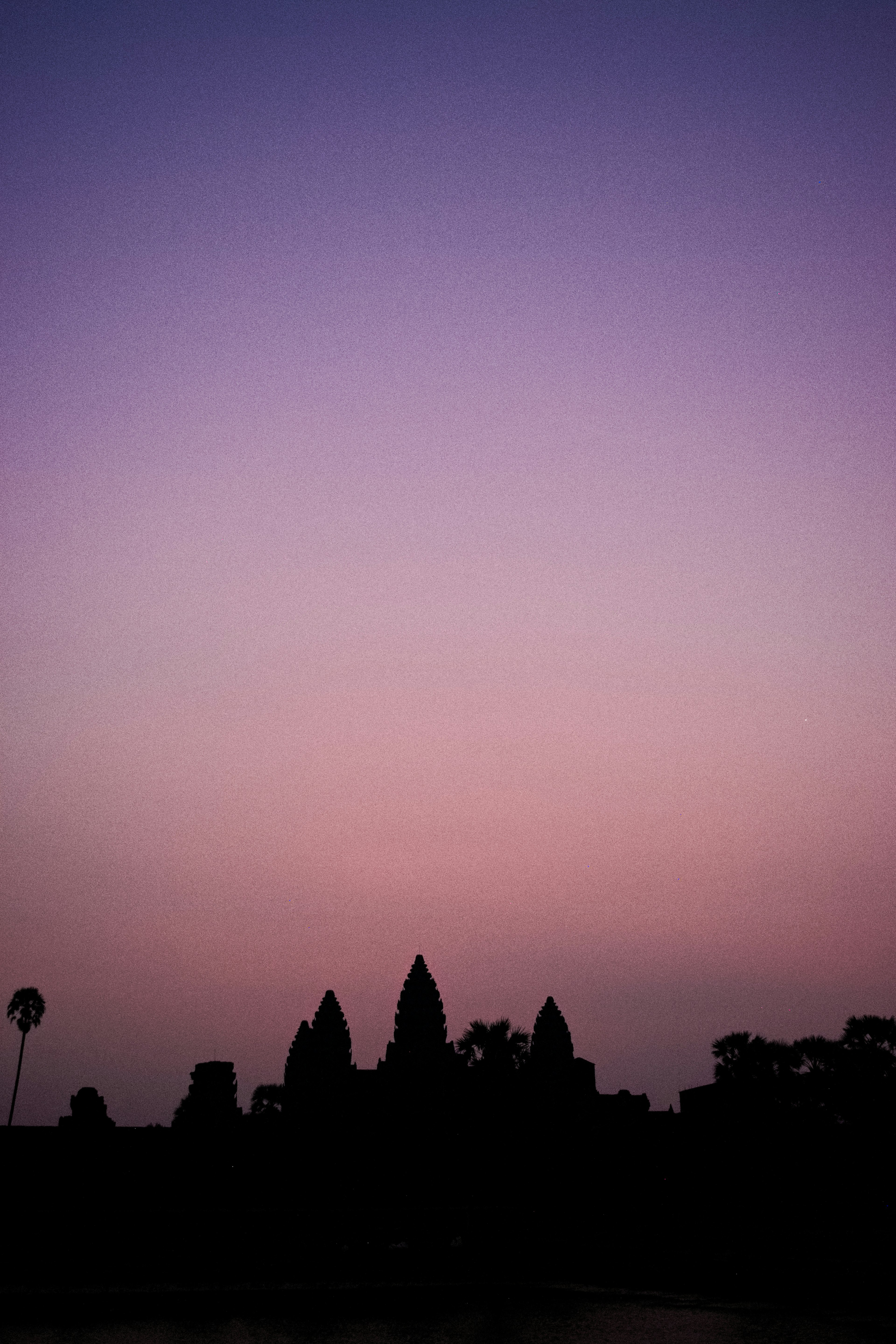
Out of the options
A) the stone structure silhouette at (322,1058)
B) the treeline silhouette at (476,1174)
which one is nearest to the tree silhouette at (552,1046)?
the treeline silhouette at (476,1174)

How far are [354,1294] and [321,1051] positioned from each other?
94.4ft

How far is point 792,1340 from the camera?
21219mm

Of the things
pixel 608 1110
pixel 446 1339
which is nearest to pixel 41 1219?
pixel 446 1339

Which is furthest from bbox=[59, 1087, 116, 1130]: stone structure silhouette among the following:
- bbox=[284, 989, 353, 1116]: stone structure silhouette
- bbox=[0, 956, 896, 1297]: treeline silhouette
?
bbox=[284, 989, 353, 1116]: stone structure silhouette

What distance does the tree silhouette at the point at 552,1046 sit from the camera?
58312 millimetres

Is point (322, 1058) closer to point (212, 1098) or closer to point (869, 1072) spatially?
point (212, 1098)

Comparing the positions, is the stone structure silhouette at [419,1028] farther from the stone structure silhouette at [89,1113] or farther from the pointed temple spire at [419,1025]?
the stone structure silhouette at [89,1113]

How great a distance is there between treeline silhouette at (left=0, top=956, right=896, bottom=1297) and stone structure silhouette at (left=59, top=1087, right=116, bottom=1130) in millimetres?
96

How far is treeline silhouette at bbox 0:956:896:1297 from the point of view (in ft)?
112

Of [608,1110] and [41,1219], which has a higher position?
[608,1110]

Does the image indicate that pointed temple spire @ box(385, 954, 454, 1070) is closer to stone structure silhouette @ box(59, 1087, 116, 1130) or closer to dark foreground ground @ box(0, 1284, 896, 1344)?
stone structure silhouette @ box(59, 1087, 116, 1130)

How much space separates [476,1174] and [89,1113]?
1573cm

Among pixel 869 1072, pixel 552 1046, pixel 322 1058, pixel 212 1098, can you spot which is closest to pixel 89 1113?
pixel 212 1098

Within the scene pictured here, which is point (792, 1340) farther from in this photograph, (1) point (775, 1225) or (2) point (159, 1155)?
(2) point (159, 1155)
